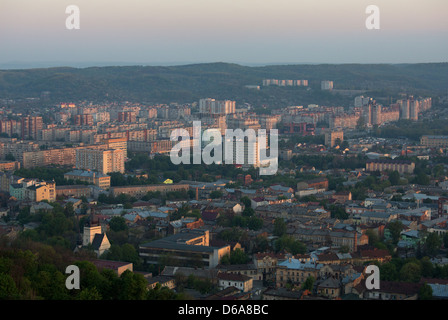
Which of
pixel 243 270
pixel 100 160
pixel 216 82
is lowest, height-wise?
pixel 243 270

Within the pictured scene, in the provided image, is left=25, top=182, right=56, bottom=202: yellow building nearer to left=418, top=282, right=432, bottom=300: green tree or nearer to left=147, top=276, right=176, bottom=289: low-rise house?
left=147, top=276, right=176, bottom=289: low-rise house

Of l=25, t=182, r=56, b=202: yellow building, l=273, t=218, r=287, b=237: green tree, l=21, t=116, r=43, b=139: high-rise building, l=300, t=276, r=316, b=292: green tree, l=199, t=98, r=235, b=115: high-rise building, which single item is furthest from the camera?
l=199, t=98, r=235, b=115: high-rise building

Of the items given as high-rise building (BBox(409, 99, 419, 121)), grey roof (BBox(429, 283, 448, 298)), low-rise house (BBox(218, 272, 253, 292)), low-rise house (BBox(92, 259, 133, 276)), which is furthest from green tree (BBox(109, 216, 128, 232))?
high-rise building (BBox(409, 99, 419, 121))

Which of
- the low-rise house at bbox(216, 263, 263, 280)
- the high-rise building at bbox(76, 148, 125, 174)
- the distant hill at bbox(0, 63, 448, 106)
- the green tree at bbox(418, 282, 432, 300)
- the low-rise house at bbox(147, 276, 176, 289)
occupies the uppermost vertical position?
the distant hill at bbox(0, 63, 448, 106)

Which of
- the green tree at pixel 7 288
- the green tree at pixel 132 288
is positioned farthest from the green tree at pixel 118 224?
the green tree at pixel 7 288

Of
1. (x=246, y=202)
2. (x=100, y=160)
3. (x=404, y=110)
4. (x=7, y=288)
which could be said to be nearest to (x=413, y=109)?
(x=404, y=110)

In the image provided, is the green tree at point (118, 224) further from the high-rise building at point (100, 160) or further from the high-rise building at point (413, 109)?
the high-rise building at point (413, 109)

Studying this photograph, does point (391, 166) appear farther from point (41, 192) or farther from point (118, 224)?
point (118, 224)
